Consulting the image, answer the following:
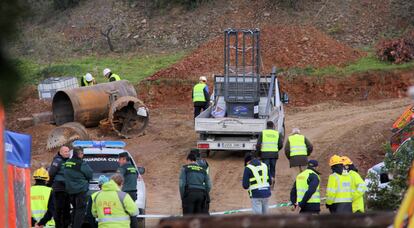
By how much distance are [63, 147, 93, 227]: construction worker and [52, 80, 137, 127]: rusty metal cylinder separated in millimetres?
11162

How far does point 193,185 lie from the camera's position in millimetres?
15539

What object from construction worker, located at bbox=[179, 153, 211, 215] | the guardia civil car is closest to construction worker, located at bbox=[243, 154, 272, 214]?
construction worker, located at bbox=[179, 153, 211, 215]

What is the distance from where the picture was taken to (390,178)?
49.3 feet

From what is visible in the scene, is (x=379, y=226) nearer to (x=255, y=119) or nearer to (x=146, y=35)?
(x=255, y=119)

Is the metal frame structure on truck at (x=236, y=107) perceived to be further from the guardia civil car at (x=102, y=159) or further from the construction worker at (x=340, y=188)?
the construction worker at (x=340, y=188)

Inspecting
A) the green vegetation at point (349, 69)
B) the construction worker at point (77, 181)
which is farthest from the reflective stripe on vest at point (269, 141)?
the green vegetation at point (349, 69)

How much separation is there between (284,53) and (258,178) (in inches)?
778

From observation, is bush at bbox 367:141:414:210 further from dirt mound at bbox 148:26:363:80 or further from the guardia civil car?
dirt mound at bbox 148:26:363:80

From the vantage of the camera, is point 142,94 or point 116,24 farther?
point 116,24

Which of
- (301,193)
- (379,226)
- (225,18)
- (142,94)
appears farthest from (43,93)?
(379,226)

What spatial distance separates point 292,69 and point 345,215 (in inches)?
1145

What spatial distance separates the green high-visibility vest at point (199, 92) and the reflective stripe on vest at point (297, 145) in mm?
6716

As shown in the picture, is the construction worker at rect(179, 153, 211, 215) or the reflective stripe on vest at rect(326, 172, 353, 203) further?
A: the construction worker at rect(179, 153, 211, 215)

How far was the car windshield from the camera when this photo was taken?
54.1 feet
